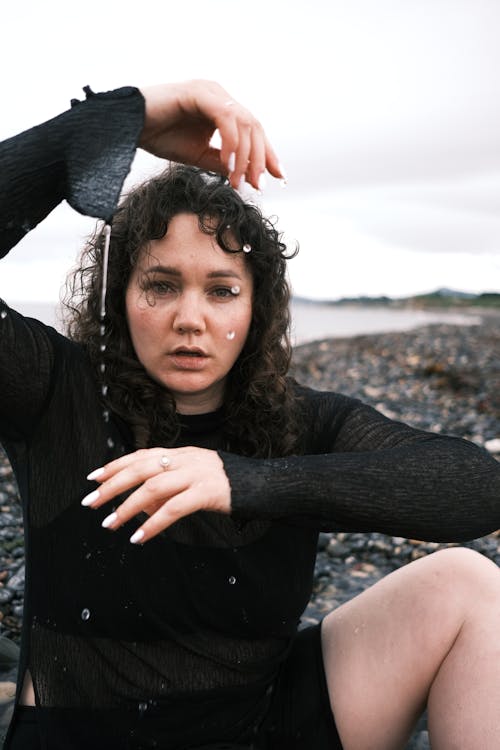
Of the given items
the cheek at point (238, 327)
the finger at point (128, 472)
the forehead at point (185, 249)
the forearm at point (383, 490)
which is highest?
the forehead at point (185, 249)

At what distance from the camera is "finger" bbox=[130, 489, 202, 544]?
2.26 metres

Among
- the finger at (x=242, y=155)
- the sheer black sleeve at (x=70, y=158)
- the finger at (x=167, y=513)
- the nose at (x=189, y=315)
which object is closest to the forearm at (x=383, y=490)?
the finger at (x=167, y=513)

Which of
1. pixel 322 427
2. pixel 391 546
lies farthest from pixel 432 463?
pixel 391 546

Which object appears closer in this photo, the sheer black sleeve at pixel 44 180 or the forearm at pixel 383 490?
the forearm at pixel 383 490

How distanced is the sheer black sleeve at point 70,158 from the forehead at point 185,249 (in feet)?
1.24

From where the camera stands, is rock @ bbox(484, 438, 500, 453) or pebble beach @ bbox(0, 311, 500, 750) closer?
pebble beach @ bbox(0, 311, 500, 750)

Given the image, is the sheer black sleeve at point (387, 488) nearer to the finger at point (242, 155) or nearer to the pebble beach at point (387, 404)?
the finger at point (242, 155)

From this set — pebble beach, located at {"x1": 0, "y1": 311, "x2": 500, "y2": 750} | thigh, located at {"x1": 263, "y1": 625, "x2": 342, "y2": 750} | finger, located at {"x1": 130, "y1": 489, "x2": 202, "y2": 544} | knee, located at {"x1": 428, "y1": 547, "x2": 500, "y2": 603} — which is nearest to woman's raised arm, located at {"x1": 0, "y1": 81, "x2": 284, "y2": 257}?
finger, located at {"x1": 130, "y1": 489, "x2": 202, "y2": 544}

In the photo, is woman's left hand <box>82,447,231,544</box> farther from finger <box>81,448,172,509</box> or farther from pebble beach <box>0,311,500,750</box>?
pebble beach <box>0,311,500,750</box>

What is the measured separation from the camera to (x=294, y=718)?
10.5 feet

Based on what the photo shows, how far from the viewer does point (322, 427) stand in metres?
3.40

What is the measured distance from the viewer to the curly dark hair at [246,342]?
3.08 m

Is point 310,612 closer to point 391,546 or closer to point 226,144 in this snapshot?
point 391,546

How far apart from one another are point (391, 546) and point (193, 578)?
13.2ft
